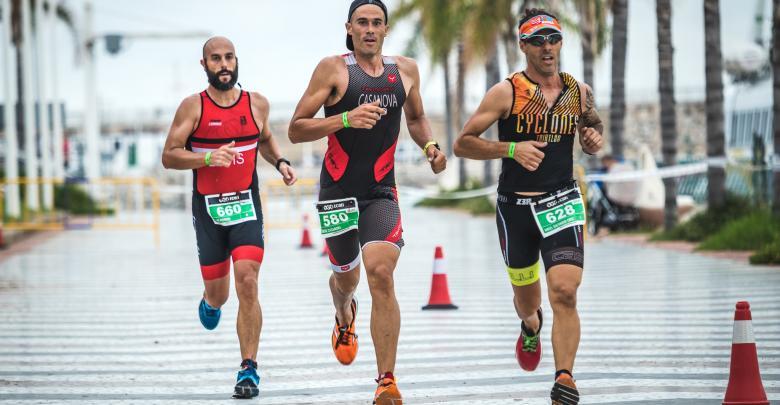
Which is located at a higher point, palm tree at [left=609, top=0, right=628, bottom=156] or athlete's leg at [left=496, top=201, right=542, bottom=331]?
palm tree at [left=609, top=0, right=628, bottom=156]

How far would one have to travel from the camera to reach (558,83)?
8023mm

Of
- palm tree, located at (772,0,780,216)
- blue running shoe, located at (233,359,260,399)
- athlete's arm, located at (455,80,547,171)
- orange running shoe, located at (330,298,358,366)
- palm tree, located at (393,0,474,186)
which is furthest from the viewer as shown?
palm tree, located at (393,0,474,186)

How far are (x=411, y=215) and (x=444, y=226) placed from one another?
8.31 m

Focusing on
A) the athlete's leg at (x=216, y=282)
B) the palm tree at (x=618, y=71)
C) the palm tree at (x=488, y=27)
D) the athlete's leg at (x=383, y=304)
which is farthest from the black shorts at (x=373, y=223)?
the palm tree at (x=488, y=27)

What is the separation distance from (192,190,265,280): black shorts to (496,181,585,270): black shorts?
5.28 ft

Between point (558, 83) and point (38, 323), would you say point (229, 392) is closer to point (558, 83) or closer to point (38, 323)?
point (558, 83)

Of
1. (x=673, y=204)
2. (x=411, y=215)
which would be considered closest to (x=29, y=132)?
(x=411, y=215)

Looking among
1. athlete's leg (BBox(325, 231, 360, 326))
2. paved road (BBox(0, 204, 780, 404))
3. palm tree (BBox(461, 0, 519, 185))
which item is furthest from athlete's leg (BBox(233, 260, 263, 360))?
palm tree (BBox(461, 0, 519, 185))

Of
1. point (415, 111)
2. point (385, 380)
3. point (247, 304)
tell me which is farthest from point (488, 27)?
point (385, 380)

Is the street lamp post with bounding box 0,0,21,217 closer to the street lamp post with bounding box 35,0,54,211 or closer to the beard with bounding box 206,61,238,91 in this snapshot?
the street lamp post with bounding box 35,0,54,211

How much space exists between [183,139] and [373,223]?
1493 millimetres

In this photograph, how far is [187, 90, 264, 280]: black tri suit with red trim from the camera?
350 inches

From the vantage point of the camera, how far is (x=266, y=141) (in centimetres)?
946

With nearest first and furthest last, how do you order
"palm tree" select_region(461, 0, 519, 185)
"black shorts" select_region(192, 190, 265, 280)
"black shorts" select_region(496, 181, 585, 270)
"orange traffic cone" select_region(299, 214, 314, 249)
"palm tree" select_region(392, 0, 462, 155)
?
"black shorts" select_region(496, 181, 585, 270) → "black shorts" select_region(192, 190, 265, 280) → "orange traffic cone" select_region(299, 214, 314, 249) → "palm tree" select_region(461, 0, 519, 185) → "palm tree" select_region(392, 0, 462, 155)
